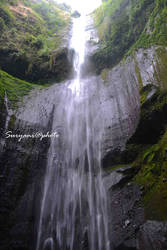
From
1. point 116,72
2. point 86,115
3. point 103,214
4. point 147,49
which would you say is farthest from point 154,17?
point 103,214

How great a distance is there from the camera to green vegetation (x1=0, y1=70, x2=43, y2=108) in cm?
880

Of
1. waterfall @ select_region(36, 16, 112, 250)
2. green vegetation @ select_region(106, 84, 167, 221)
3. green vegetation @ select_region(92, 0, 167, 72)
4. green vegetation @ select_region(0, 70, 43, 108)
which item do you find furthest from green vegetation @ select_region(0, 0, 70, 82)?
green vegetation @ select_region(106, 84, 167, 221)

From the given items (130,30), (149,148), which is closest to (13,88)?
(149,148)

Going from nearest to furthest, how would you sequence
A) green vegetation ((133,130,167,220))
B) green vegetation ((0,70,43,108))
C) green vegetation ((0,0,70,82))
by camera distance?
green vegetation ((133,130,167,220)), green vegetation ((0,70,43,108)), green vegetation ((0,0,70,82))

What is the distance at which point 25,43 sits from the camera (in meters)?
12.3

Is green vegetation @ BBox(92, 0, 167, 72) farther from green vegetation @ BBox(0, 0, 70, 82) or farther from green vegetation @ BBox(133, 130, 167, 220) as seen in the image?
green vegetation @ BBox(133, 130, 167, 220)

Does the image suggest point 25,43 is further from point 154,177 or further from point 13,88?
point 154,177

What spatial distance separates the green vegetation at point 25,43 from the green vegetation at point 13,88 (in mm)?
1019

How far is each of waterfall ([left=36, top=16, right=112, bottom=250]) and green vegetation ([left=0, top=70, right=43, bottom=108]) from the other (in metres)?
2.02

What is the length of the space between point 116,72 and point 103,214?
7407 mm

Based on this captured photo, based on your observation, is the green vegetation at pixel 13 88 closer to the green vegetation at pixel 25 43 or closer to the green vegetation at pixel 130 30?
the green vegetation at pixel 25 43

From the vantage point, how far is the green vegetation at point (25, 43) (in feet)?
36.2

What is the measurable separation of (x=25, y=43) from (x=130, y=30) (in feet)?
23.5

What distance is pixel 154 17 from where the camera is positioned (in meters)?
9.35
